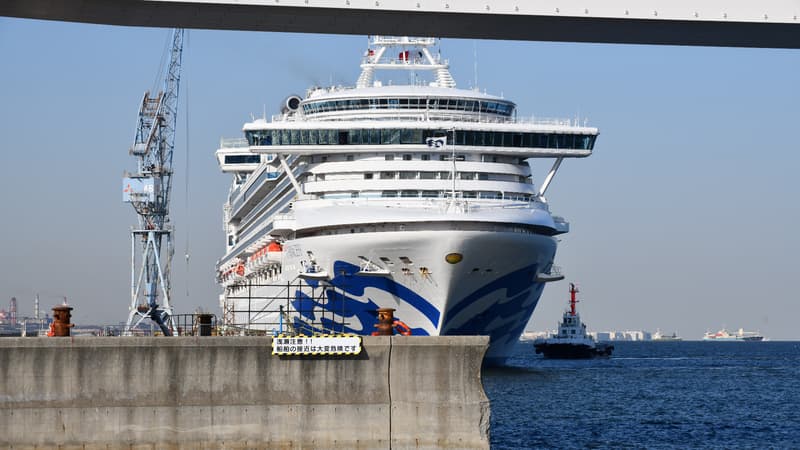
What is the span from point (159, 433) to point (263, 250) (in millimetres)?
42280

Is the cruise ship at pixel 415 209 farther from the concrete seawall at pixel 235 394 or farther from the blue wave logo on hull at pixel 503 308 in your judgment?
the concrete seawall at pixel 235 394

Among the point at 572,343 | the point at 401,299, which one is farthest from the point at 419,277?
the point at 572,343

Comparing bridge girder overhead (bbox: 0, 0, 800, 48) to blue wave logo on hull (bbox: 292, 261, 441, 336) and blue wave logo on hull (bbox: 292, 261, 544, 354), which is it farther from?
blue wave logo on hull (bbox: 292, 261, 441, 336)

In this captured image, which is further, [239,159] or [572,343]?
[572,343]

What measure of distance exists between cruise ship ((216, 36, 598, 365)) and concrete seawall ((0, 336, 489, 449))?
2442 cm

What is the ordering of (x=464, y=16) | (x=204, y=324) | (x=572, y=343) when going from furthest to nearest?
(x=572, y=343)
(x=204, y=324)
(x=464, y=16)

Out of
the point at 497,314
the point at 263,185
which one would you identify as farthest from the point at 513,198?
the point at 263,185

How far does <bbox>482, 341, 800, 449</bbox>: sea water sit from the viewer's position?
1617 inches

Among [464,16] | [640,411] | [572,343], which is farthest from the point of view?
[572,343]

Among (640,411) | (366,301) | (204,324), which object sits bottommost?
(640,411)

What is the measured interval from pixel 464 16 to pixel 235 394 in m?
14.8

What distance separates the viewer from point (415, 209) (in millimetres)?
57469

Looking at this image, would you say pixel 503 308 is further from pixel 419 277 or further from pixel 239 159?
pixel 239 159

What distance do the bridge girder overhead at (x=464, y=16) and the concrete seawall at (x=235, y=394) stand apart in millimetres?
13440
